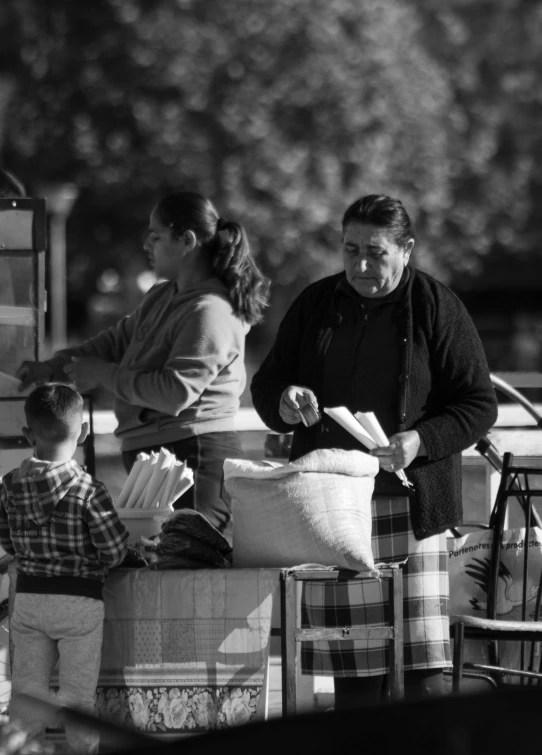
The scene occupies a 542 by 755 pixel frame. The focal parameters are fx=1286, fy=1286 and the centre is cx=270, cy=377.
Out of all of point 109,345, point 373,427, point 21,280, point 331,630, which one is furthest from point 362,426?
point 21,280

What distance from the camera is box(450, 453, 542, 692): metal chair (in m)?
3.39

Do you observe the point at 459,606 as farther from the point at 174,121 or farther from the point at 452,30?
the point at 452,30

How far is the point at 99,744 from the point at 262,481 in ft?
2.44

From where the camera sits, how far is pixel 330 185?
2206 centimetres

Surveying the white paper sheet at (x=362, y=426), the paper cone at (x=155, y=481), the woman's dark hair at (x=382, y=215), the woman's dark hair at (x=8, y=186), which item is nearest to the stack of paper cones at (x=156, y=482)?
the paper cone at (x=155, y=481)

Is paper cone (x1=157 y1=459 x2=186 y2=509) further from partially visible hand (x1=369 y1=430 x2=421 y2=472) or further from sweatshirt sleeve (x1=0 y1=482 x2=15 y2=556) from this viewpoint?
partially visible hand (x1=369 y1=430 x2=421 y2=472)

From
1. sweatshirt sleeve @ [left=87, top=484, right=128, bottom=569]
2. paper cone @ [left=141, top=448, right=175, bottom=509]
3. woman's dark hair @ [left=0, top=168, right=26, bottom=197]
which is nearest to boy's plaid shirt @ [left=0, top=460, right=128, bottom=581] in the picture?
sweatshirt sleeve @ [left=87, top=484, right=128, bottom=569]

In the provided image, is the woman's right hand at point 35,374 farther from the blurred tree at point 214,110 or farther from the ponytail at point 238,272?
the blurred tree at point 214,110

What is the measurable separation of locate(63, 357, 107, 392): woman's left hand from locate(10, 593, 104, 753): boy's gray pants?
862mm

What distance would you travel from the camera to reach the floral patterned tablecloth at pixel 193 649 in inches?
126

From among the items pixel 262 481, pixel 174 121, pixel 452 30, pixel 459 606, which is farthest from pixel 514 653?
pixel 452 30

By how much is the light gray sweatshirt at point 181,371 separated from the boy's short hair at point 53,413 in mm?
419

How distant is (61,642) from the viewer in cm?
322

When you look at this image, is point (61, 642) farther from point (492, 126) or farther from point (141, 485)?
point (492, 126)
